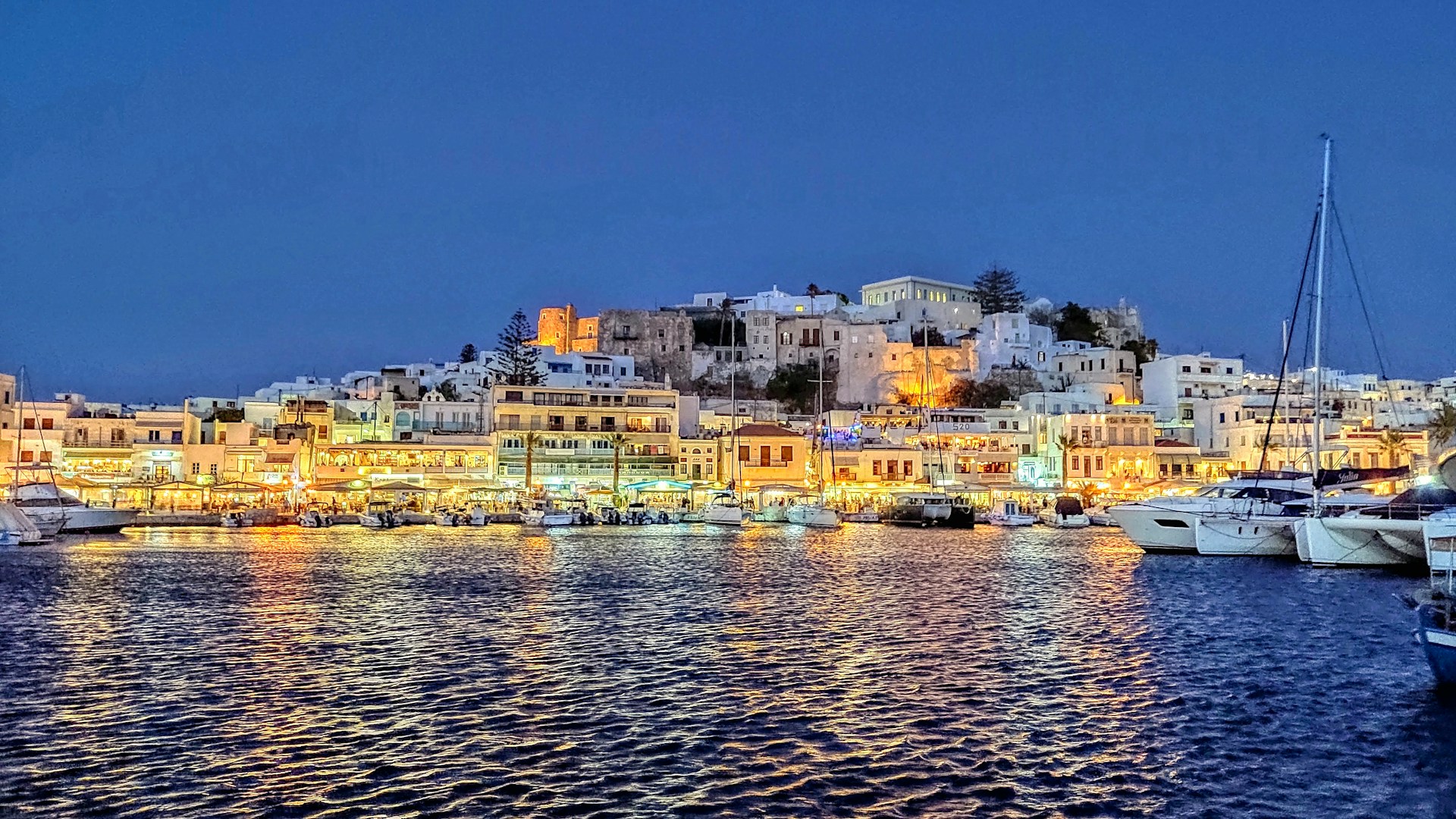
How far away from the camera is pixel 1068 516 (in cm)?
6931

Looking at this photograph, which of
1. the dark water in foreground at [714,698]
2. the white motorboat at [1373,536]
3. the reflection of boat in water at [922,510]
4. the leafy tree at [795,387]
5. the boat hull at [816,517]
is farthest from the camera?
the leafy tree at [795,387]

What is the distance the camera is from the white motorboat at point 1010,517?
230 ft

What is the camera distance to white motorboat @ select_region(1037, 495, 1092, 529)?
6894 cm

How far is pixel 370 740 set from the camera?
15.5 meters

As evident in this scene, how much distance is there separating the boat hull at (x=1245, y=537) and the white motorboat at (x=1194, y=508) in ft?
1.72

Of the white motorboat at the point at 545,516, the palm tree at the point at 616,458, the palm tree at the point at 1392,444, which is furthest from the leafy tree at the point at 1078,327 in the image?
the white motorboat at the point at 545,516

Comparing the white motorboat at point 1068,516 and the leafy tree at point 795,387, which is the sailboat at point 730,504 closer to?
the white motorboat at point 1068,516

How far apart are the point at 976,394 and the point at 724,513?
36316 millimetres

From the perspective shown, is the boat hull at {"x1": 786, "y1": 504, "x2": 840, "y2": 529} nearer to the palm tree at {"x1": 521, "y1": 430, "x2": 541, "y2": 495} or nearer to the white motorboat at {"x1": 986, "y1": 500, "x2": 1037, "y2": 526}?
the white motorboat at {"x1": 986, "y1": 500, "x2": 1037, "y2": 526}

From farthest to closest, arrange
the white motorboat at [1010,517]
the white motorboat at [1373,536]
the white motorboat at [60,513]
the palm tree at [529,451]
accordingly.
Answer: the palm tree at [529,451] < the white motorboat at [1010,517] < the white motorboat at [60,513] < the white motorboat at [1373,536]

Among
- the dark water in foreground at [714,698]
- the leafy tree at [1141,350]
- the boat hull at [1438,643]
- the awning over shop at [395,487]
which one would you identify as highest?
the leafy tree at [1141,350]

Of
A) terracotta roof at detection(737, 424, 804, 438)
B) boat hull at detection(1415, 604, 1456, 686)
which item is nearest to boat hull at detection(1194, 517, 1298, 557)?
boat hull at detection(1415, 604, 1456, 686)

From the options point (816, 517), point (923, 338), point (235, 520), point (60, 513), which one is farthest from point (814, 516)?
point (923, 338)

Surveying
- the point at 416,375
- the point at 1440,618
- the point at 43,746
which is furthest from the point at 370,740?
the point at 416,375
